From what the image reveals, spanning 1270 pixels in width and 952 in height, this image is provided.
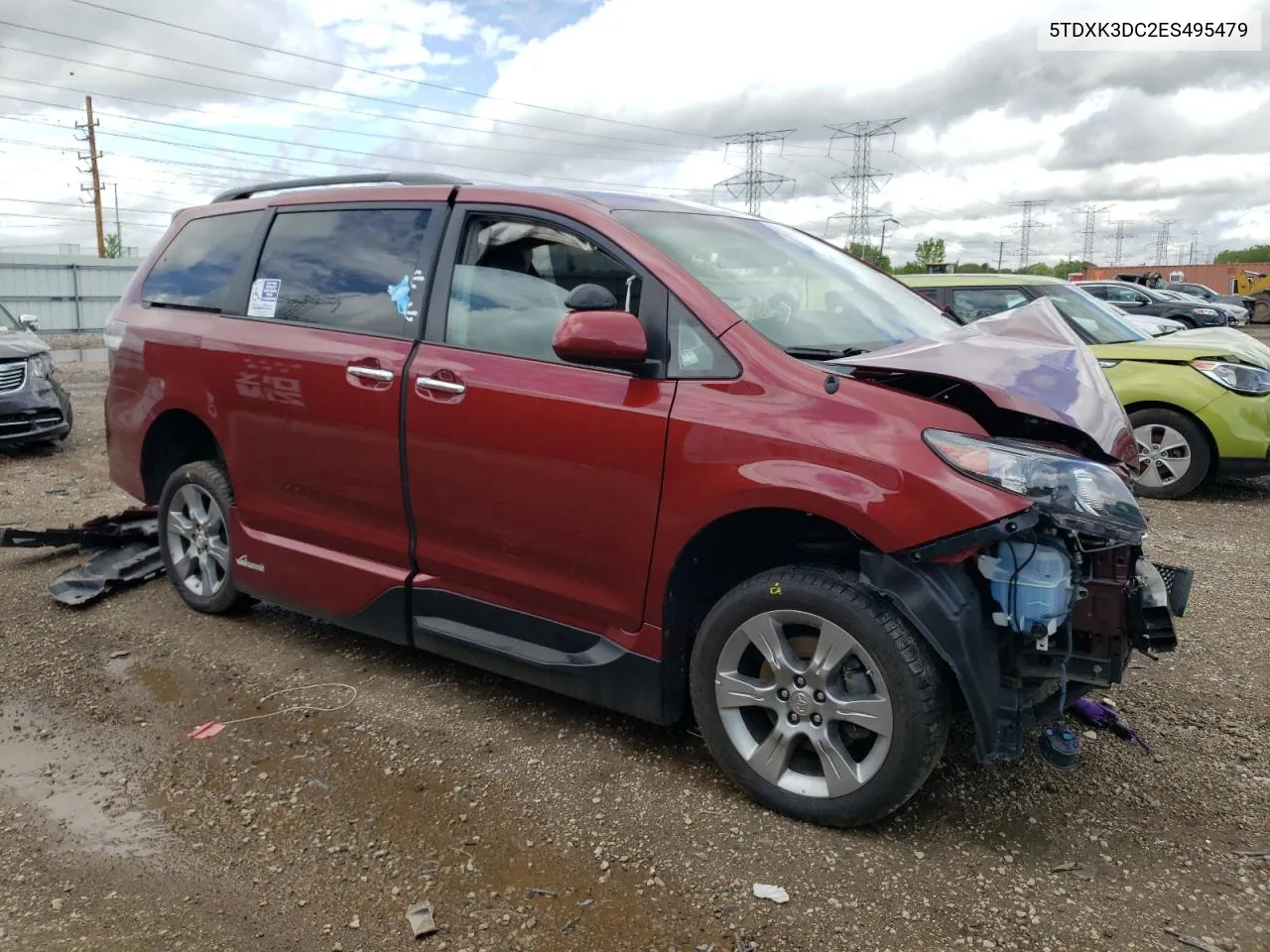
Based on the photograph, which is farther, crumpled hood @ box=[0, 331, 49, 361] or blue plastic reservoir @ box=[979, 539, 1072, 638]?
crumpled hood @ box=[0, 331, 49, 361]

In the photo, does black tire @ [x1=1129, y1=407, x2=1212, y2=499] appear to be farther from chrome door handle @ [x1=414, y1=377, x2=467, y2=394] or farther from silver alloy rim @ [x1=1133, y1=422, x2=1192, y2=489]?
chrome door handle @ [x1=414, y1=377, x2=467, y2=394]

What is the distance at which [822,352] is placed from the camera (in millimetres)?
3135

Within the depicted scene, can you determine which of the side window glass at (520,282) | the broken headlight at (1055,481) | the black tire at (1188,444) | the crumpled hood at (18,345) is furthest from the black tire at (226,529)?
the black tire at (1188,444)

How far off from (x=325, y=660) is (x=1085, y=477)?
3.13 metres

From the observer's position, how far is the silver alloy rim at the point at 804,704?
2797 millimetres

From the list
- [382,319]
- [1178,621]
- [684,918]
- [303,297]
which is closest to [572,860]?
[684,918]

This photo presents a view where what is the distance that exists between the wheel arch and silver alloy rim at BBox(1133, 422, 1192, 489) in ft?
20.8

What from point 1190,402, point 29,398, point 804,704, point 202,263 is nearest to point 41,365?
point 29,398

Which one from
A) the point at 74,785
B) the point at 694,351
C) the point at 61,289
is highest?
the point at 61,289

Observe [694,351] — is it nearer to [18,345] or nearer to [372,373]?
[372,373]

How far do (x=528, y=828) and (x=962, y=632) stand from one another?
140cm

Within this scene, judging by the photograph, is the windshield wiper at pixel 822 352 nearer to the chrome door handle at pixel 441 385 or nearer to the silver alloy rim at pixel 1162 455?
the chrome door handle at pixel 441 385

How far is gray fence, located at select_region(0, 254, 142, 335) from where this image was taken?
27812mm

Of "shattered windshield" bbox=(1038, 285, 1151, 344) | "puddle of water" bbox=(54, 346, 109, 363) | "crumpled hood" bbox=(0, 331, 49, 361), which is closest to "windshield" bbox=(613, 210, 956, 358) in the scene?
"shattered windshield" bbox=(1038, 285, 1151, 344)
